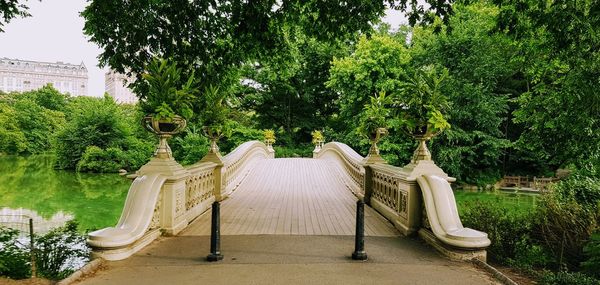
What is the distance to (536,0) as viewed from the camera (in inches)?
286

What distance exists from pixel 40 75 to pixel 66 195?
413 feet

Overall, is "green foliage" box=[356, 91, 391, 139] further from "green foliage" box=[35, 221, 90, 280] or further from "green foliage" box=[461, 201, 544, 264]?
"green foliage" box=[35, 221, 90, 280]

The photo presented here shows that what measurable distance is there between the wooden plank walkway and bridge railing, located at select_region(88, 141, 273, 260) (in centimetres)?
35

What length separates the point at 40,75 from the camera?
12388cm

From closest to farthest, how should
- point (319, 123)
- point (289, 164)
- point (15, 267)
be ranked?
point (15, 267), point (289, 164), point (319, 123)

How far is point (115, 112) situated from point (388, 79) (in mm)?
23002

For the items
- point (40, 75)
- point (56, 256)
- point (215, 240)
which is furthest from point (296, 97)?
point (40, 75)

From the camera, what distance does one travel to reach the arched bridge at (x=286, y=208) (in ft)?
16.7

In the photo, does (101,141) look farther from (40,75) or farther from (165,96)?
(40,75)

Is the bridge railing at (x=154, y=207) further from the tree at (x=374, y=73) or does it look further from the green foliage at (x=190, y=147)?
the green foliage at (x=190, y=147)

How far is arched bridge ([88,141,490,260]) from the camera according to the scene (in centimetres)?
510

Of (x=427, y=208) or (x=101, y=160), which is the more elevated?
(x=427, y=208)

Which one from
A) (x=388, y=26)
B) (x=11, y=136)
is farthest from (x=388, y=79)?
(x=11, y=136)

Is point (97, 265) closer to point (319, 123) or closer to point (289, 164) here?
point (289, 164)
